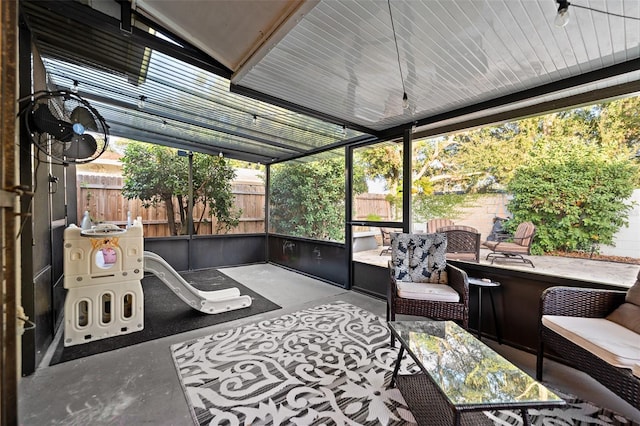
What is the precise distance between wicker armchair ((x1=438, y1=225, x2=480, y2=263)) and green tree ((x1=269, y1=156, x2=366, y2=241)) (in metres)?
1.52

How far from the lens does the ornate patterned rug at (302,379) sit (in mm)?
1638

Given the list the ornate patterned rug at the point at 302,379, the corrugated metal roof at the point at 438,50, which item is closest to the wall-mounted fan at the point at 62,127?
the corrugated metal roof at the point at 438,50

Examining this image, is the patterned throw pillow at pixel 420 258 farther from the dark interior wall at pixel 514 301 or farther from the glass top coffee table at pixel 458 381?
the glass top coffee table at pixel 458 381

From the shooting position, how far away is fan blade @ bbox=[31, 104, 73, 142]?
76.5 inches

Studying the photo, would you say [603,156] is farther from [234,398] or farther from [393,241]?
[234,398]

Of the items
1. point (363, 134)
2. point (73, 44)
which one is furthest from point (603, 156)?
point (73, 44)

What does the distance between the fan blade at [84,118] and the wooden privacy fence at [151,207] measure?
10.6 ft

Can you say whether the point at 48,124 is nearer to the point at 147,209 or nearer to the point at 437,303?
the point at 437,303

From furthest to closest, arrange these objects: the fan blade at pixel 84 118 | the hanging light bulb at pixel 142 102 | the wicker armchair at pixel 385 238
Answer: the wicker armchair at pixel 385 238
the hanging light bulb at pixel 142 102
the fan blade at pixel 84 118

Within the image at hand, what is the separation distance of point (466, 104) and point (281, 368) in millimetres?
3137

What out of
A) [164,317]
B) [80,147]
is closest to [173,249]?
[164,317]

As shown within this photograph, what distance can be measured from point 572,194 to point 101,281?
16.0ft

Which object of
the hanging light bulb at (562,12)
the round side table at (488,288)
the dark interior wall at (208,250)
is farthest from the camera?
the dark interior wall at (208,250)

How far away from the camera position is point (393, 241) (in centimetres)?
312
